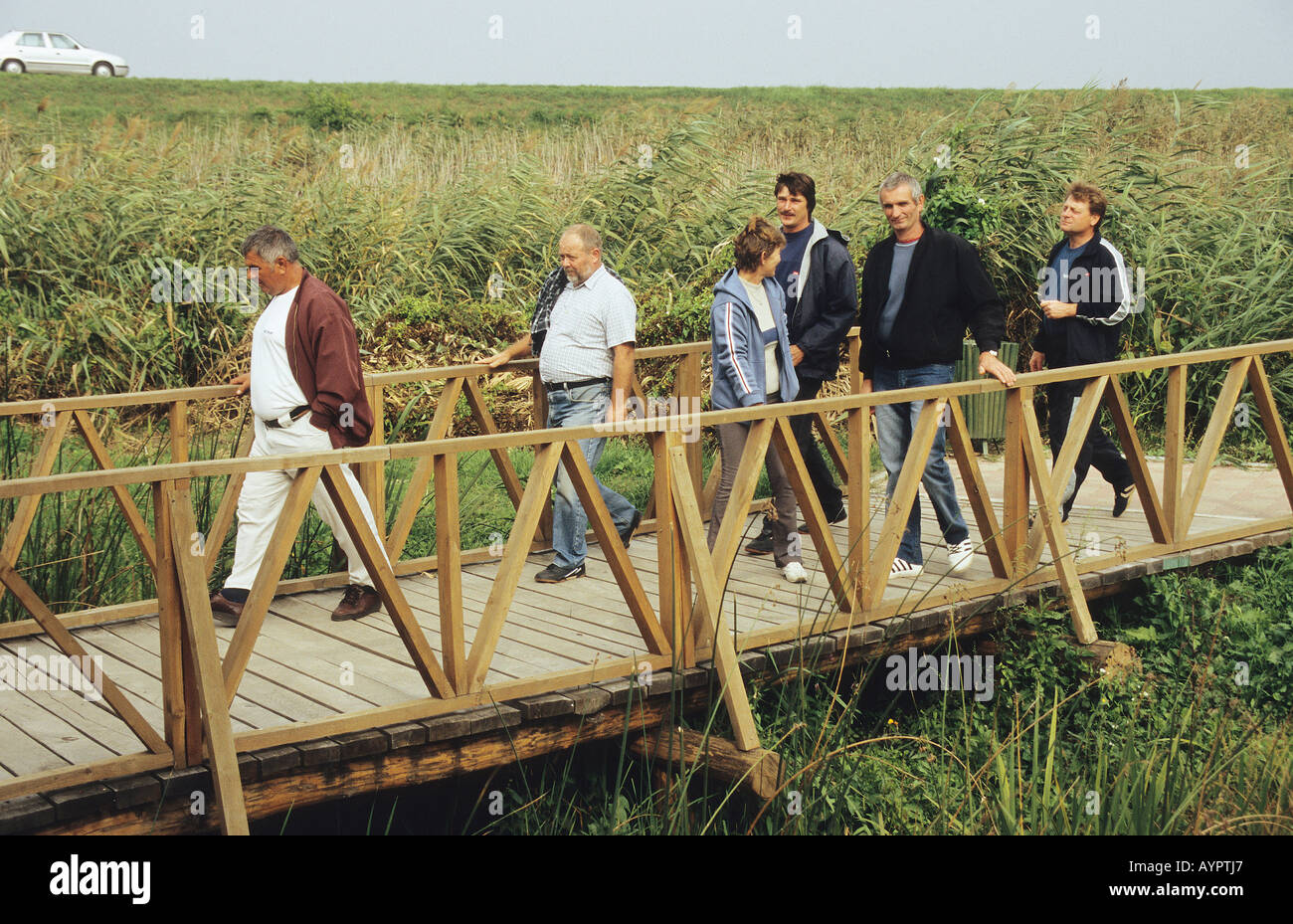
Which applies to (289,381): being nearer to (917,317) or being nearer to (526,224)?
(917,317)

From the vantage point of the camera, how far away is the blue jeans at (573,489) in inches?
232

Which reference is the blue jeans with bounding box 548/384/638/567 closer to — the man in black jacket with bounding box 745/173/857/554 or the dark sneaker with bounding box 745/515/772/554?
the dark sneaker with bounding box 745/515/772/554

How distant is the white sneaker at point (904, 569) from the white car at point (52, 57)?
1397 inches

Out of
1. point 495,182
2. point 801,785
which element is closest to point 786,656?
point 801,785

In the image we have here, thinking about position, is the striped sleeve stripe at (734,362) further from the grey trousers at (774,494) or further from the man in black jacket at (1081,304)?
the man in black jacket at (1081,304)

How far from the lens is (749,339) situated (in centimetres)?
567

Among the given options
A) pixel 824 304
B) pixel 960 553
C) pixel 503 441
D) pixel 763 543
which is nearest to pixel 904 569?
pixel 960 553

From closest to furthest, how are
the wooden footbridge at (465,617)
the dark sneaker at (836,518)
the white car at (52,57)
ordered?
1. the wooden footbridge at (465,617)
2. the dark sneaker at (836,518)
3. the white car at (52,57)

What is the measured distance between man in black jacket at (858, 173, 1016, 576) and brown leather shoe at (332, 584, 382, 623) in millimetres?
2257

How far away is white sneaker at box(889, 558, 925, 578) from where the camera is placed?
6062 mm

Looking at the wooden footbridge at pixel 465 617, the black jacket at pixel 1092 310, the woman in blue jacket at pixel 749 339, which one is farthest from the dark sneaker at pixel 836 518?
the black jacket at pixel 1092 310

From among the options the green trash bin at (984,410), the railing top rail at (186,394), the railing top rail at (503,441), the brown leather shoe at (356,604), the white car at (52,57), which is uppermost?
the white car at (52,57)

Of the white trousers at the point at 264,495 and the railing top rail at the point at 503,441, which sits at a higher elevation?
the railing top rail at the point at 503,441
